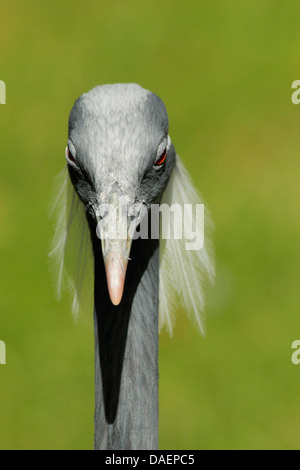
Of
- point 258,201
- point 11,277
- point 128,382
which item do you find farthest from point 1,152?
point 128,382

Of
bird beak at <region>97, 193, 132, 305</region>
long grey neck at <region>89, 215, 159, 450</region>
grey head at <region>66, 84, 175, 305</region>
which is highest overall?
grey head at <region>66, 84, 175, 305</region>

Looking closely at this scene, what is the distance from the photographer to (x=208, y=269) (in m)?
2.00

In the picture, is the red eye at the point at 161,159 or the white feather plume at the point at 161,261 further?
the white feather plume at the point at 161,261

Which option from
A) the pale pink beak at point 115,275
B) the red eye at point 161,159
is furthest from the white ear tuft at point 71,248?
the pale pink beak at point 115,275

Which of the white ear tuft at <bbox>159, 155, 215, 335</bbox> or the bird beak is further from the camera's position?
the white ear tuft at <bbox>159, 155, 215, 335</bbox>

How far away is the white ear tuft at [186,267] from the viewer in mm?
1936

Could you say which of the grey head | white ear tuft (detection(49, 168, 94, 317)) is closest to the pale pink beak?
the grey head

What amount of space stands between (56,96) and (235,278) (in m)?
1.49

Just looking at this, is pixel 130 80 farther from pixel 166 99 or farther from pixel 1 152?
Answer: pixel 1 152

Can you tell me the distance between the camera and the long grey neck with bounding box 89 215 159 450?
1.74 meters

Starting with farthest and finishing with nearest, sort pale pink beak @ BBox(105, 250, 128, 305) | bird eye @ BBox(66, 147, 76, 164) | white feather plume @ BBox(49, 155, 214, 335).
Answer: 1. white feather plume @ BBox(49, 155, 214, 335)
2. bird eye @ BBox(66, 147, 76, 164)
3. pale pink beak @ BBox(105, 250, 128, 305)

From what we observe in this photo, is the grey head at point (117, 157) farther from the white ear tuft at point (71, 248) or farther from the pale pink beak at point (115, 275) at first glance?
the white ear tuft at point (71, 248)

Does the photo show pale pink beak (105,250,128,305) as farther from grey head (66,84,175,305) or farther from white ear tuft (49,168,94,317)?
white ear tuft (49,168,94,317)

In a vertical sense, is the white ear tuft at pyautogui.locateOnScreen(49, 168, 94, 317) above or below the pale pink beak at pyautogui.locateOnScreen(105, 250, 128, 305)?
above
